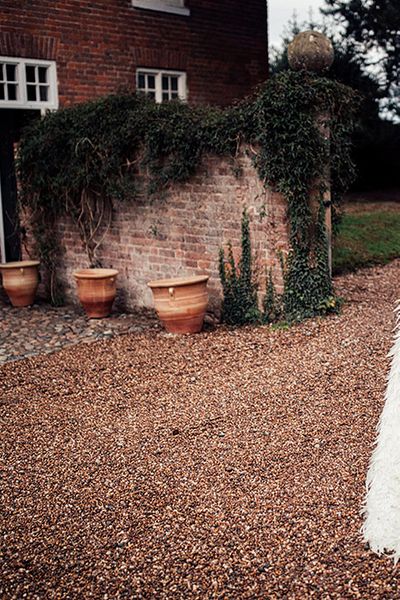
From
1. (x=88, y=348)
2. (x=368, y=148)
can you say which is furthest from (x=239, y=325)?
(x=368, y=148)

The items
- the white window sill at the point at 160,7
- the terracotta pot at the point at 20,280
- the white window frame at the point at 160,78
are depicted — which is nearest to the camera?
the terracotta pot at the point at 20,280

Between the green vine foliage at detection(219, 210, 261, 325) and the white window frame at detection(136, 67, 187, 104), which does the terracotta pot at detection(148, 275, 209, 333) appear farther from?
the white window frame at detection(136, 67, 187, 104)

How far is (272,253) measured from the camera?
7.91 meters

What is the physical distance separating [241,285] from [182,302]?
723 mm

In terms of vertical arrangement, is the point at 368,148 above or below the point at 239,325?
above

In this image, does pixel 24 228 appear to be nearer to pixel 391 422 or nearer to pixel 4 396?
pixel 4 396

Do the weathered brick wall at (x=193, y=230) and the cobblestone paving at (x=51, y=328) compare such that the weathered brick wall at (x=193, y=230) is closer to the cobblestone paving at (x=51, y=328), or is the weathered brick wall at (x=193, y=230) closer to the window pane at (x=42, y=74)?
the cobblestone paving at (x=51, y=328)

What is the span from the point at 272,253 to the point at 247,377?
207 cm

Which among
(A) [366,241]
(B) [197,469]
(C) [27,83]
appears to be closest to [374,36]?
(A) [366,241]

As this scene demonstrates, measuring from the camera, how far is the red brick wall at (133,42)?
35.3 feet

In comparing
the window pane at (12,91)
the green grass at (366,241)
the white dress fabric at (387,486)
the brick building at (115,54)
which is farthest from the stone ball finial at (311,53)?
the white dress fabric at (387,486)

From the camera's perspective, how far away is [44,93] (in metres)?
11.1

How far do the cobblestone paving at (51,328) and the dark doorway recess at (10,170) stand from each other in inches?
58.5

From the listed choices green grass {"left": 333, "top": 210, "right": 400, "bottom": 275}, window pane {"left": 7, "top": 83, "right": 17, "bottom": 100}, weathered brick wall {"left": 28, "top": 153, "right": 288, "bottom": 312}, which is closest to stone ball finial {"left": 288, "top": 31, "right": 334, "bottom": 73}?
weathered brick wall {"left": 28, "top": 153, "right": 288, "bottom": 312}
